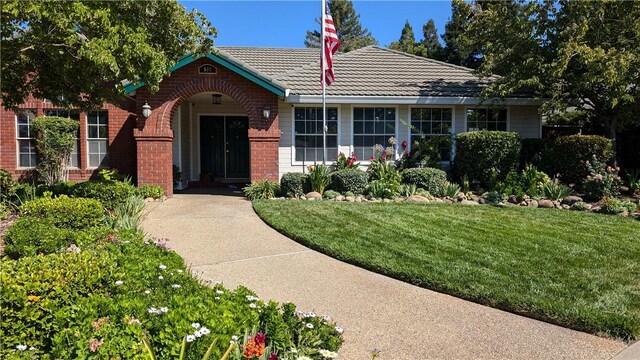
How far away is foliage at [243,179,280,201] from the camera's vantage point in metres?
11.6

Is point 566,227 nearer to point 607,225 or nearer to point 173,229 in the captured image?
point 607,225

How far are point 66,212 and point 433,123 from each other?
10542 mm

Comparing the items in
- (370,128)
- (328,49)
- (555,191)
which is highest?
(328,49)

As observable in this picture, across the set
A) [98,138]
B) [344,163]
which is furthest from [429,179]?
[98,138]

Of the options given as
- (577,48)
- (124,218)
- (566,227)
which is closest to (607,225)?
(566,227)

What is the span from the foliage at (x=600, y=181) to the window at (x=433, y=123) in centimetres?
403

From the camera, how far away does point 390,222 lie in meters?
8.30

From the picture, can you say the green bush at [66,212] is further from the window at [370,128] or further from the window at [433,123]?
the window at [433,123]

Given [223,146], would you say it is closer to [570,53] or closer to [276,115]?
[276,115]

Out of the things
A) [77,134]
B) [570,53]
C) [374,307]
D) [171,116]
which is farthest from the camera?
[77,134]

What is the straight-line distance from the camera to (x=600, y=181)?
10352 millimetres

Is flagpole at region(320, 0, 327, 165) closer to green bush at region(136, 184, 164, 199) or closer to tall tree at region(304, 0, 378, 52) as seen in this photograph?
green bush at region(136, 184, 164, 199)

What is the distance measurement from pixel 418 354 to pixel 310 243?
3522mm

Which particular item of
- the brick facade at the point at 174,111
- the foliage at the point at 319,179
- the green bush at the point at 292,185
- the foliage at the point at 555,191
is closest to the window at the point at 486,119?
the foliage at the point at 555,191
